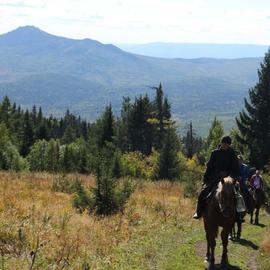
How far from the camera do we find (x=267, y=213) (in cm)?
2898

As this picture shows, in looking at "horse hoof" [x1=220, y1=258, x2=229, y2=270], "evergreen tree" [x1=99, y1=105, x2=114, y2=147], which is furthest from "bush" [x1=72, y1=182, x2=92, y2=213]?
"evergreen tree" [x1=99, y1=105, x2=114, y2=147]

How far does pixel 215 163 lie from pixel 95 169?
6827 mm

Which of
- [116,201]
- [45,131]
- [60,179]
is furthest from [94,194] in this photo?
[45,131]

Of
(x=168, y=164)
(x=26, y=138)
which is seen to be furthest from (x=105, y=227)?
(x=26, y=138)

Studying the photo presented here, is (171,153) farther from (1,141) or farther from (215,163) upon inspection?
(215,163)

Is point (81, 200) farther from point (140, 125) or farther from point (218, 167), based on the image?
point (140, 125)

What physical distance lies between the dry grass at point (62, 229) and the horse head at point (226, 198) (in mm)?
2867

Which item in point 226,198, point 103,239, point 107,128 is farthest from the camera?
point 107,128

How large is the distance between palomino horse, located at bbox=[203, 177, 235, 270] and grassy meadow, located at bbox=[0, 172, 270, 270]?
2.90 ft

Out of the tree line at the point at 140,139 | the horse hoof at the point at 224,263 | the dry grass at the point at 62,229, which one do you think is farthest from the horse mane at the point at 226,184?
the tree line at the point at 140,139

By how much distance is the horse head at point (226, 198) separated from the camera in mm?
11484

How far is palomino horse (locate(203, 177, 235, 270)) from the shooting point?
1152 centimetres

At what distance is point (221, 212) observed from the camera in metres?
11.7

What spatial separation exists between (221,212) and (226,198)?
1.39 feet
